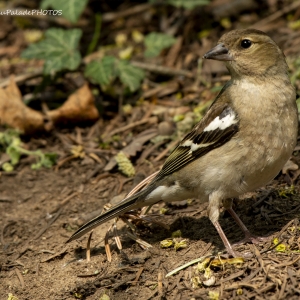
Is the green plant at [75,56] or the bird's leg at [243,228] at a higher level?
the green plant at [75,56]

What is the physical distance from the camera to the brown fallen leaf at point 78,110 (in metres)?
7.30

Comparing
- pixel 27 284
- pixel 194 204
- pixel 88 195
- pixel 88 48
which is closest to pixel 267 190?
pixel 194 204

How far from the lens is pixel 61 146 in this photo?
23.6 ft

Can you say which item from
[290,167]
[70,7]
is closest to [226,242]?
[290,167]

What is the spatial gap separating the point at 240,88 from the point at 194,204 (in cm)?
146

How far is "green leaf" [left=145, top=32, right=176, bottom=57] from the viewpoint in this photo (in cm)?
770

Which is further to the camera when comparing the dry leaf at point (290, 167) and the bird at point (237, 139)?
the dry leaf at point (290, 167)

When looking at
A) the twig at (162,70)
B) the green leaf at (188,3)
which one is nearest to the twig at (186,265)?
the twig at (162,70)

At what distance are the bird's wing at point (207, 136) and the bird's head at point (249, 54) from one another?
0.37 m

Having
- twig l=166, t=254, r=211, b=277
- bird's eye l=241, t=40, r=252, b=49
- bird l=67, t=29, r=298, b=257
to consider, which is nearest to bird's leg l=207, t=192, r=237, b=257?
bird l=67, t=29, r=298, b=257

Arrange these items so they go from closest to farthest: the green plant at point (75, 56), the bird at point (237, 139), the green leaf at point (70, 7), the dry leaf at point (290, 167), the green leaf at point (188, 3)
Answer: the bird at point (237, 139) < the dry leaf at point (290, 167) < the green plant at point (75, 56) < the green leaf at point (70, 7) < the green leaf at point (188, 3)

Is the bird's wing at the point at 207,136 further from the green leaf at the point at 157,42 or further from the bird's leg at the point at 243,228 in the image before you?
the green leaf at the point at 157,42

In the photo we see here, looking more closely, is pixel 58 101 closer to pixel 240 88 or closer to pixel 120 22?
pixel 120 22

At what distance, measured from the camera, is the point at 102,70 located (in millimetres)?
7207
